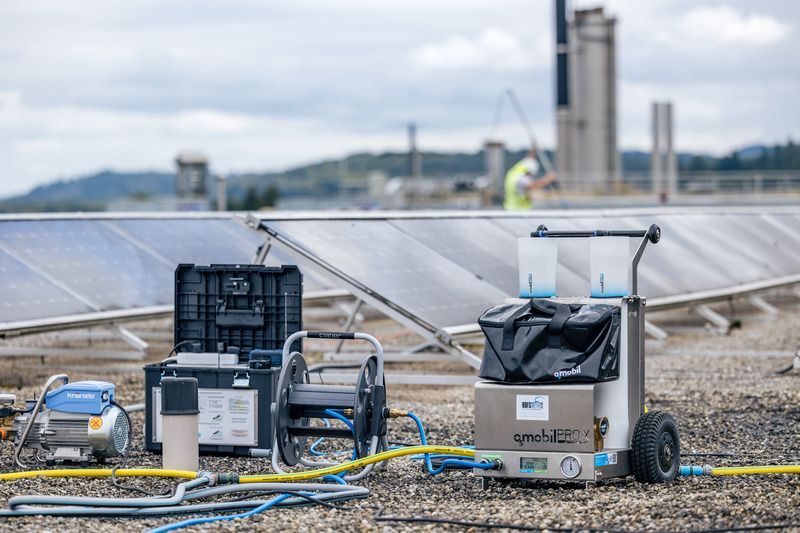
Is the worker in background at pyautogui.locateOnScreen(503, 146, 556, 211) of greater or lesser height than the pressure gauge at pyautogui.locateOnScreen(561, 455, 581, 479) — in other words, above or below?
above

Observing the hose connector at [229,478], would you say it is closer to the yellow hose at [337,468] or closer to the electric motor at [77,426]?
the yellow hose at [337,468]

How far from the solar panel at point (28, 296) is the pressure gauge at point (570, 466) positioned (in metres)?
6.91

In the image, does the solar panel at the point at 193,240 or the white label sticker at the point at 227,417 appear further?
the solar panel at the point at 193,240

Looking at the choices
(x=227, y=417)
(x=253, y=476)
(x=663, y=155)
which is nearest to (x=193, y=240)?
(x=227, y=417)

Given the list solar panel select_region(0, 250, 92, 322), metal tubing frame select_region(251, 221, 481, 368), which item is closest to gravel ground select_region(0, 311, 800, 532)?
metal tubing frame select_region(251, 221, 481, 368)

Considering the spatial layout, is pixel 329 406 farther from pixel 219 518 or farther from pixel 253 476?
pixel 219 518

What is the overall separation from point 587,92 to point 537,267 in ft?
128

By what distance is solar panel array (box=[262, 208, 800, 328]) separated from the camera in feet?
38.1

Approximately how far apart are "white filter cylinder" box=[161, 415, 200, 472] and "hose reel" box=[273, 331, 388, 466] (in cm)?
53

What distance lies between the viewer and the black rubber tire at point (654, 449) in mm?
7414

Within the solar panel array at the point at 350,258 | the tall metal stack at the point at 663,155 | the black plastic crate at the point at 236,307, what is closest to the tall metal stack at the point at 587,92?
the tall metal stack at the point at 663,155

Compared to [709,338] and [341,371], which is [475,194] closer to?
[709,338]

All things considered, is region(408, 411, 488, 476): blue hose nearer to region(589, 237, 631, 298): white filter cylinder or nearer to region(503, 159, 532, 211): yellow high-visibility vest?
region(589, 237, 631, 298): white filter cylinder

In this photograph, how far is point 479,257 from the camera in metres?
13.9
